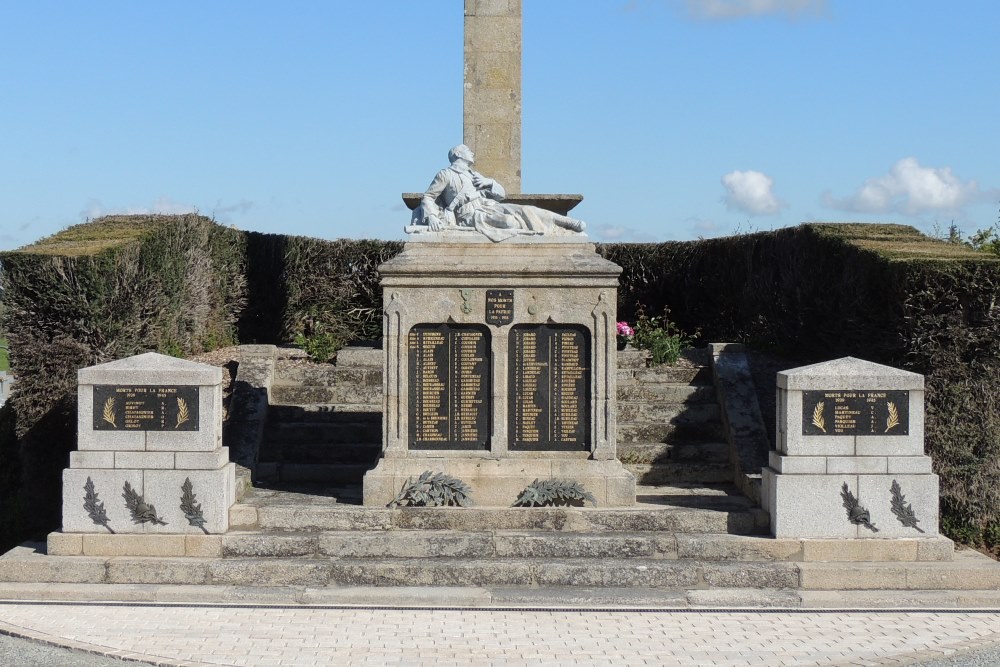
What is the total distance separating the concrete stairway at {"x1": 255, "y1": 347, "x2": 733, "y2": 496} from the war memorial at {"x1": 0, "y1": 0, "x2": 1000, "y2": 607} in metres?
0.68

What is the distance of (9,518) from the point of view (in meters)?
11.5

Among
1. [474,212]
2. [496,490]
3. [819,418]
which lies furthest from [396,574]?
[819,418]

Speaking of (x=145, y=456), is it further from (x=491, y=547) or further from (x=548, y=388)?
(x=548, y=388)

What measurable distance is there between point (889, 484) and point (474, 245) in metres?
4.22

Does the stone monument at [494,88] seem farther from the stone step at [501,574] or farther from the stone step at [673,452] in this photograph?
the stone step at [501,574]

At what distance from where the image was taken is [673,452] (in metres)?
12.5

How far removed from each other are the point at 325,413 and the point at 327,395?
34 centimetres

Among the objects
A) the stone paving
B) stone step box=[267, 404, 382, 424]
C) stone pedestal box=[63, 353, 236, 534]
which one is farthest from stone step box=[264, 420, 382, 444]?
the stone paving

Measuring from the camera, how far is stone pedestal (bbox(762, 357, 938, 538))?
990cm

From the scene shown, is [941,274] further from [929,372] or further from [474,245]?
[474,245]

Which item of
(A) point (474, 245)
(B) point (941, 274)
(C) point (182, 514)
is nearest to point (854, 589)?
(B) point (941, 274)

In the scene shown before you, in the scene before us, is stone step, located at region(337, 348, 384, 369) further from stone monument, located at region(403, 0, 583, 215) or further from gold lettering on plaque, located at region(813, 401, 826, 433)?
gold lettering on plaque, located at region(813, 401, 826, 433)

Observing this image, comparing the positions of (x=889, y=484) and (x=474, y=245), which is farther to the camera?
(x=474, y=245)

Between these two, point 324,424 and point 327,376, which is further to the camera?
point 327,376
